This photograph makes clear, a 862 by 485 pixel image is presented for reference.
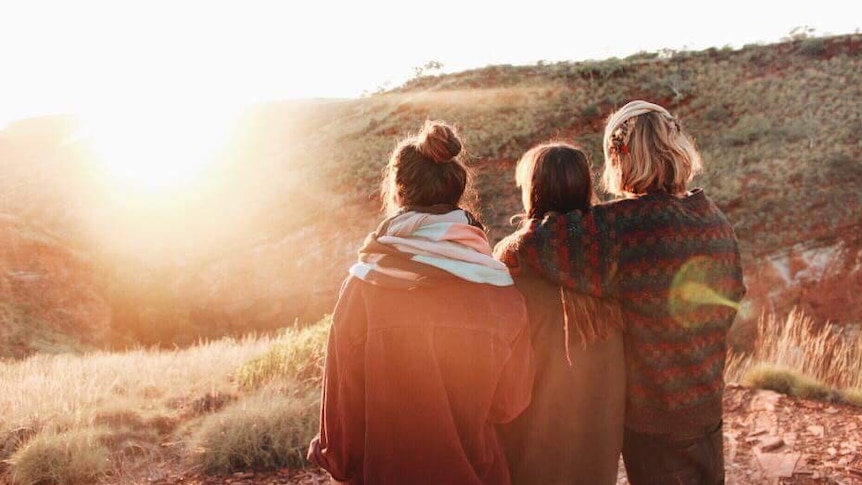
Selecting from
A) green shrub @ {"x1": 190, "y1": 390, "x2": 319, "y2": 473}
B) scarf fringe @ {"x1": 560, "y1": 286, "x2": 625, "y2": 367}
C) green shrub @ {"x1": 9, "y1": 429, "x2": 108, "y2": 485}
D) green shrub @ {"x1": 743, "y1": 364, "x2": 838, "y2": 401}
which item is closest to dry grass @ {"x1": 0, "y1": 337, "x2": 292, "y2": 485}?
green shrub @ {"x1": 9, "y1": 429, "x2": 108, "y2": 485}

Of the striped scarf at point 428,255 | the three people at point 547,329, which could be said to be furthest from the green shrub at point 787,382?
the striped scarf at point 428,255

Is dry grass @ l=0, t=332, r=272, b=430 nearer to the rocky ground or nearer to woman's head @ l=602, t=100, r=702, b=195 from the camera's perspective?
the rocky ground

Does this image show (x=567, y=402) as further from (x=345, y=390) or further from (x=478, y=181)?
(x=478, y=181)

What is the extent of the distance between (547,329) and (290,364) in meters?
4.42

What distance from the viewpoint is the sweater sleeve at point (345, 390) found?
215 cm

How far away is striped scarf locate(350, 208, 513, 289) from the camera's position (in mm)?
2104

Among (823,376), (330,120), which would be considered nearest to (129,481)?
(823,376)

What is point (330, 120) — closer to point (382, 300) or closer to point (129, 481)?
point (129, 481)

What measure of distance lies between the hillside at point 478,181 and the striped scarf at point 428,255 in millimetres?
10405

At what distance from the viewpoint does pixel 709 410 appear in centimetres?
243

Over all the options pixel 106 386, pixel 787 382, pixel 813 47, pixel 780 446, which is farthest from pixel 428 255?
pixel 813 47

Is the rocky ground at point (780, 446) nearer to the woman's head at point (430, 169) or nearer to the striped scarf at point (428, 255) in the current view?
the striped scarf at point (428, 255)

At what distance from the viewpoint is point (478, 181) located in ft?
59.6

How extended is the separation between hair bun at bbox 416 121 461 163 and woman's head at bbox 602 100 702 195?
625 millimetres
